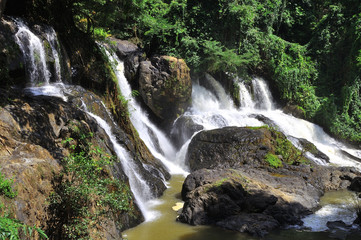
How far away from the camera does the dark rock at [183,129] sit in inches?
556

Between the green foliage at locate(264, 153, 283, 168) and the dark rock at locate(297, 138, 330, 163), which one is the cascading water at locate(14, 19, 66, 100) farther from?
the dark rock at locate(297, 138, 330, 163)

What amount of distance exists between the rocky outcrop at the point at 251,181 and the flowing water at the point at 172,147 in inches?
14.6

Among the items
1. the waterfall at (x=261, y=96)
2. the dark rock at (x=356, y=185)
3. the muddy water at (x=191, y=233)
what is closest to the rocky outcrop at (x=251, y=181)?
the muddy water at (x=191, y=233)

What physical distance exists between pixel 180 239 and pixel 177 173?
5467 mm

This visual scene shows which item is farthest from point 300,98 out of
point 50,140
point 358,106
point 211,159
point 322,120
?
point 50,140

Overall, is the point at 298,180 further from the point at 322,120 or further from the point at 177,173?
the point at 322,120

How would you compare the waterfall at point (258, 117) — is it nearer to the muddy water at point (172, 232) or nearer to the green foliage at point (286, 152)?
the green foliage at point (286, 152)

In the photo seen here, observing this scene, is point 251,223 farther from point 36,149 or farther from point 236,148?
point 236,148

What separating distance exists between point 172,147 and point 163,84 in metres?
2.95

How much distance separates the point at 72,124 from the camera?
21.9ft

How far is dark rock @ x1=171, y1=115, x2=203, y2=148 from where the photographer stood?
14.1 metres

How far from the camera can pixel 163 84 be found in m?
14.6

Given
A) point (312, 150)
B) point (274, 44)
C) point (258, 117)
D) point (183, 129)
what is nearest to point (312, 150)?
point (312, 150)

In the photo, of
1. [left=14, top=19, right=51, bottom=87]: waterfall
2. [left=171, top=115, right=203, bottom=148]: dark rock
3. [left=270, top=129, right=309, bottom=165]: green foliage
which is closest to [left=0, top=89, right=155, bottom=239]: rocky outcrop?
[left=14, top=19, right=51, bottom=87]: waterfall
